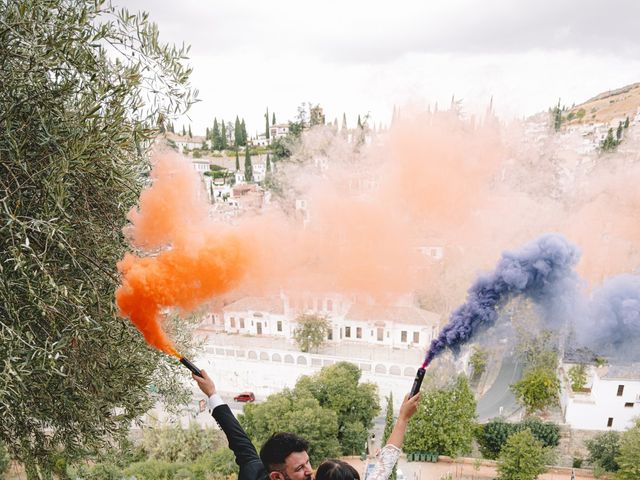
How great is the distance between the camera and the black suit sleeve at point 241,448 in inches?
143

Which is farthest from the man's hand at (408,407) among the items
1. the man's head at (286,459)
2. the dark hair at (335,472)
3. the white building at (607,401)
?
the white building at (607,401)

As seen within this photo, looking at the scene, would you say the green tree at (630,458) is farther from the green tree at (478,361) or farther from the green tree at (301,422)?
the green tree at (301,422)

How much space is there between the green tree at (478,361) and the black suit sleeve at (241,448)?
30.5 metres

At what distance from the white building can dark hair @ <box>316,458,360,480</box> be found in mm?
25653

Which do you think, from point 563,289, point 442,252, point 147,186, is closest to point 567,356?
point 442,252

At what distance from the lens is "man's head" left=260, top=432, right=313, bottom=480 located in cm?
352

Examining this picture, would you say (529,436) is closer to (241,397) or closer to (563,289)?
(563,289)

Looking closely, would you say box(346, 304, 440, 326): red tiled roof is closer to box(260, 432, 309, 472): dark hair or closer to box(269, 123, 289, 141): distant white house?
box(260, 432, 309, 472): dark hair

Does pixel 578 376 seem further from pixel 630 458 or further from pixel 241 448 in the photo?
pixel 241 448

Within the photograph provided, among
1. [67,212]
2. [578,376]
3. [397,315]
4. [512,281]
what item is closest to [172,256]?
[67,212]

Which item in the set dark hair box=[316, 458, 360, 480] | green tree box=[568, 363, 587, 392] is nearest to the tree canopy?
green tree box=[568, 363, 587, 392]

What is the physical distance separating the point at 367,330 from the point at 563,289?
81.3 feet

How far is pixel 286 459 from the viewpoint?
3531 millimetres

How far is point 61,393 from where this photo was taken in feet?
19.2
